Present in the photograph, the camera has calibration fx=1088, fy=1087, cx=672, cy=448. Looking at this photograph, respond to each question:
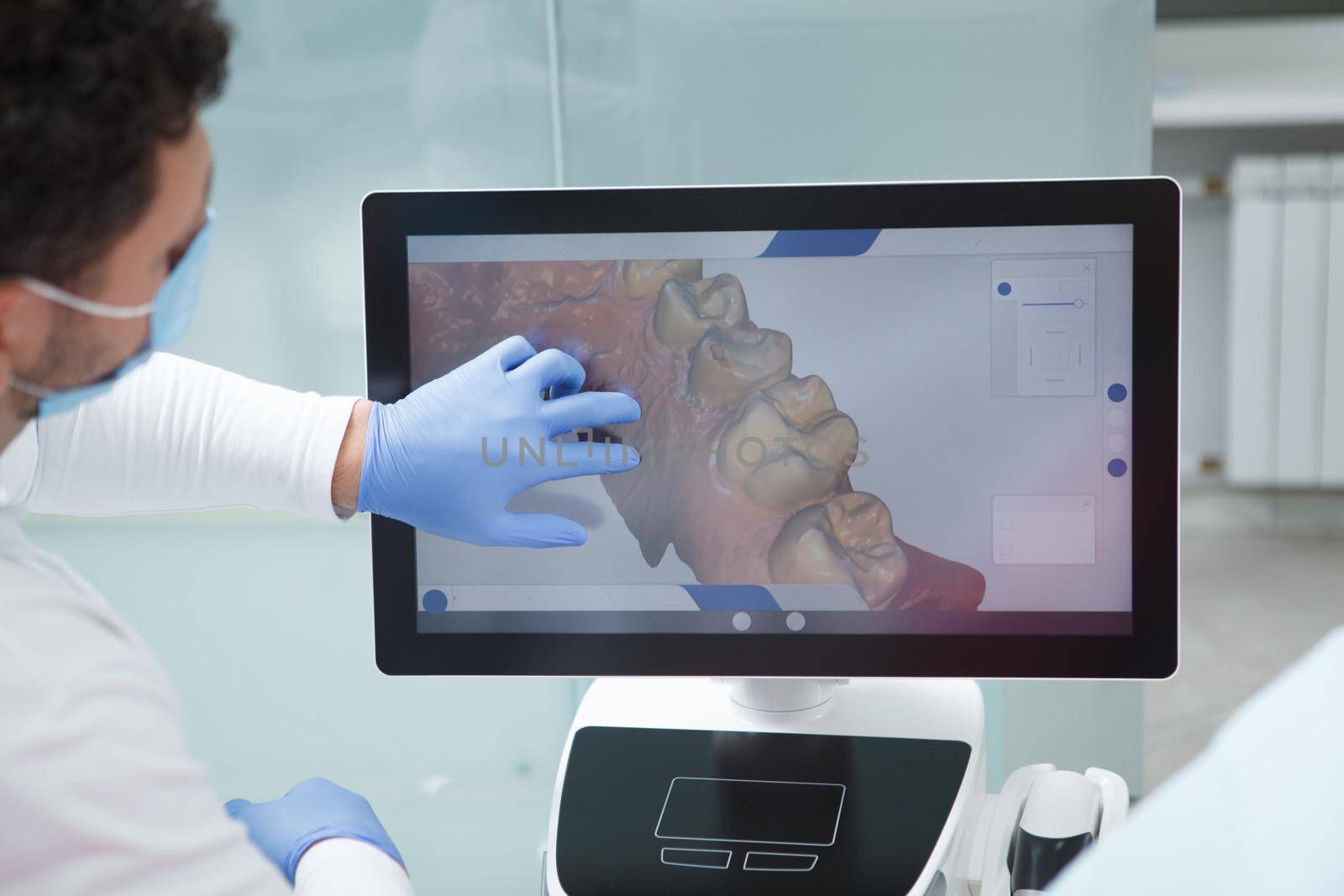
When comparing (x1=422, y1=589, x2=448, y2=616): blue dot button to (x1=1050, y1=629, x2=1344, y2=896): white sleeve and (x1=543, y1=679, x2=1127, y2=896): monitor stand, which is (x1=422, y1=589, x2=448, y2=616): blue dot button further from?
(x1=1050, y1=629, x2=1344, y2=896): white sleeve

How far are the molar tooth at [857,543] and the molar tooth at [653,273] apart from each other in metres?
0.19

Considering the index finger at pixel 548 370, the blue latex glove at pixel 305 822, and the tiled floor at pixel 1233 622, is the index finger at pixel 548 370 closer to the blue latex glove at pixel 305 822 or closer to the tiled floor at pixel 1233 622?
the blue latex glove at pixel 305 822

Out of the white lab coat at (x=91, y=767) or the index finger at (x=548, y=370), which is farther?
the index finger at (x=548, y=370)

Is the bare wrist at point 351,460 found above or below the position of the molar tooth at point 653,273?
below

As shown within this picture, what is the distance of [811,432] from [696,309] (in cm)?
12

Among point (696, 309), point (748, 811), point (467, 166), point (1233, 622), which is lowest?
point (1233, 622)

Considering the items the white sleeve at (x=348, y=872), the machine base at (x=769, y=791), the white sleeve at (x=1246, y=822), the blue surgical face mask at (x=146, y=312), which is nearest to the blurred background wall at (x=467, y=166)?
the machine base at (x=769, y=791)

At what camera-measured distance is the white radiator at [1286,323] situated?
3.33m

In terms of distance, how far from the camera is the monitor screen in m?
0.74

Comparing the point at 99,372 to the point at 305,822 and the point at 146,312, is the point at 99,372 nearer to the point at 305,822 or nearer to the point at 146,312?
the point at 146,312

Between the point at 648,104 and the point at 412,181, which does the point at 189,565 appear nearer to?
the point at 412,181

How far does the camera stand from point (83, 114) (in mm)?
435

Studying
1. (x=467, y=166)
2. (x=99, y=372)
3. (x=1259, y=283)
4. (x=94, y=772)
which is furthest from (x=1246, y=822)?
(x=1259, y=283)

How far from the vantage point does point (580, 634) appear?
2.58 feet
